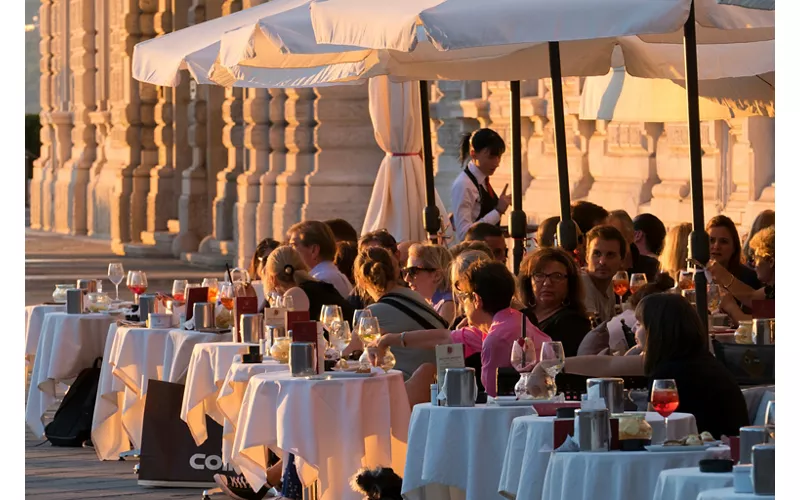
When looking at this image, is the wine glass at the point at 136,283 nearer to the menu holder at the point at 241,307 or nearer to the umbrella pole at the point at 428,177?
the umbrella pole at the point at 428,177

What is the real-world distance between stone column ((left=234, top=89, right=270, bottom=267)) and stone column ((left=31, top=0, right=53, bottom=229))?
61.7 feet

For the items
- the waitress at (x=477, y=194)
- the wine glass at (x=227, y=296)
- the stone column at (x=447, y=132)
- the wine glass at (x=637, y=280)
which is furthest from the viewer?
the stone column at (x=447, y=132)

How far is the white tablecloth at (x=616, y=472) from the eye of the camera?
657 centimetres

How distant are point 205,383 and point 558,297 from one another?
2.31m

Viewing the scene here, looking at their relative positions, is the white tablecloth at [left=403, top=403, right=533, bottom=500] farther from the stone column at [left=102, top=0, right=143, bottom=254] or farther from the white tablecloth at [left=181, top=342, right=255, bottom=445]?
the stone column at [left=102, top=0, right=143, bottom=254]

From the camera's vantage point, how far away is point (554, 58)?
1184 centimetres

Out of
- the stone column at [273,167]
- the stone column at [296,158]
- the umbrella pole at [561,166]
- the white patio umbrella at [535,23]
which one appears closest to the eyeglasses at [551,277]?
the white patio umbrella at [535,23]

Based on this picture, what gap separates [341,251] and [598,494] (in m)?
6.08

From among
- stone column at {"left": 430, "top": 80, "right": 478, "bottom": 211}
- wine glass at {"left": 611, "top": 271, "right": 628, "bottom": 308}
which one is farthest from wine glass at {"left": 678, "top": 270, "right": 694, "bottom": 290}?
stone column at {"left": 430, "top": 80, "right": 478, "bottom": 211}

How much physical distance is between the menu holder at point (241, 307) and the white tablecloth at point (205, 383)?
201mm

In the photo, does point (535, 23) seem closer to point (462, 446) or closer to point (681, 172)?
point (462, 446)
